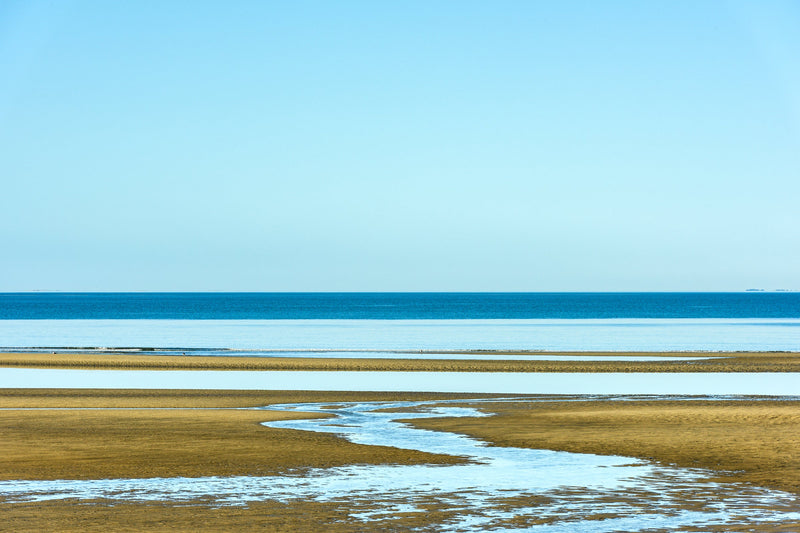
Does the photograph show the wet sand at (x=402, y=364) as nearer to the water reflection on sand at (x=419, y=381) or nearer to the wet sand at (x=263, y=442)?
the water reflection on sand at (x=419, y=381)

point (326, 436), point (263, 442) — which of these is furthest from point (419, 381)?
point (263, 442)

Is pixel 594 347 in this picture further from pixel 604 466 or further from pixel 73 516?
pixel 73 516

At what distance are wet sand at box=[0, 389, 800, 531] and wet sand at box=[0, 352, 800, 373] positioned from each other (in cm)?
1298

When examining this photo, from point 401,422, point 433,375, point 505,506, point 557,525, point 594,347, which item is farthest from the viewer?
point 594,347

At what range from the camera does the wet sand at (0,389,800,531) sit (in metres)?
11.7

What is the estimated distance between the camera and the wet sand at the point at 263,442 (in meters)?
11.7

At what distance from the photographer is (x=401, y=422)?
70.6 ft

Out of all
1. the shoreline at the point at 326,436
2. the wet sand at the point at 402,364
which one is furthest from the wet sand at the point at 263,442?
the wet sand at the point at 402,364

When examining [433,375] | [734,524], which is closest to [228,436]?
[734,524]

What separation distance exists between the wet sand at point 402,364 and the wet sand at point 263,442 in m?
13.0

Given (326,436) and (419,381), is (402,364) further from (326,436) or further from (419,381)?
(326,436)

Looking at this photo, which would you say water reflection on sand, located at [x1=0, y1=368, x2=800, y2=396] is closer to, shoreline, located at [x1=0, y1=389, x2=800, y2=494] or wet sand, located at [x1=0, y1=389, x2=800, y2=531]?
shoreline, located at [x1=0, y1=389, x2=800, y2=494]

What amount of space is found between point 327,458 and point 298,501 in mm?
3709

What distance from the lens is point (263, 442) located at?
18266 millimetres
